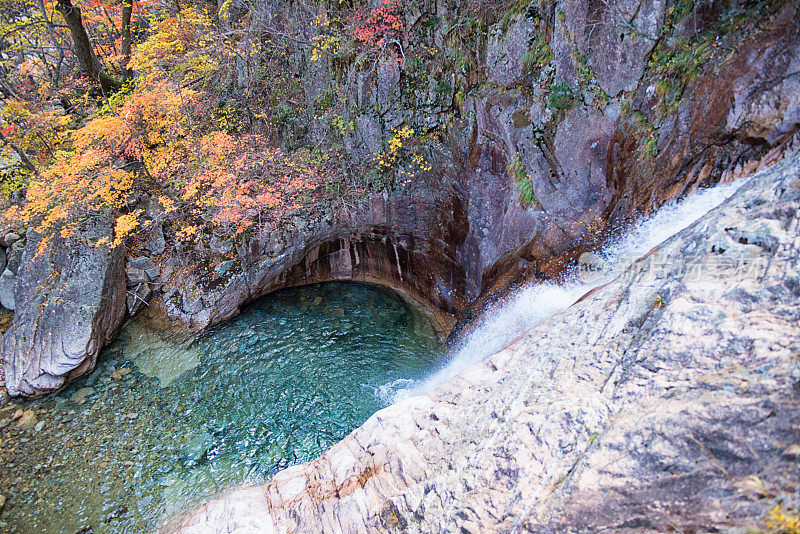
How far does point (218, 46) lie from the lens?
39.1 ft

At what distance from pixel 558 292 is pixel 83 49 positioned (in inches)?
617

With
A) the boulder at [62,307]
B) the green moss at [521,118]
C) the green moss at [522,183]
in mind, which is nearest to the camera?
the green moss at [521,118]

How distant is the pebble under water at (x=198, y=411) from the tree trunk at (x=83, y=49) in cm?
839

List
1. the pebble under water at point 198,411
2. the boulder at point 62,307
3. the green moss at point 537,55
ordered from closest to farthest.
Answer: the pebble under water at point 198,411
the green moss at point 537,55
the boulder at point 62,307

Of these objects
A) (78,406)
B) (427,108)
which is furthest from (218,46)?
(78,406)

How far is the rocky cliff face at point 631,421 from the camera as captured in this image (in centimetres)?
246

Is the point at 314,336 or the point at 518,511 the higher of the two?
the point at 518,511

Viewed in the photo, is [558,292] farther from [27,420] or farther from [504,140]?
[27,420]

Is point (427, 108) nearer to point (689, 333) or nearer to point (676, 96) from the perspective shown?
point (676, 96)

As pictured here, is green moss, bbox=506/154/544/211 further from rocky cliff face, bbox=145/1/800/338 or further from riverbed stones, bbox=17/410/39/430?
riverbed stones, bbox=17/410/39/430

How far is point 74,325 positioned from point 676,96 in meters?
14.0

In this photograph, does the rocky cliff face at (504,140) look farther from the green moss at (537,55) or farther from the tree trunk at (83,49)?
the tree trunk at (83,49)

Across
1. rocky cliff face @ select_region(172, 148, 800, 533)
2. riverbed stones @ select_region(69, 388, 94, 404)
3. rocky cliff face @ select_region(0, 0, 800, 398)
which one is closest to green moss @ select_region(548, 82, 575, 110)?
rocky cliff face @ select_region(0, 0, 800, 398)

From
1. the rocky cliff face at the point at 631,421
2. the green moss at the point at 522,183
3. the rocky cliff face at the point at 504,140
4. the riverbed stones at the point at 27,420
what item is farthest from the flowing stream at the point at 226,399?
the rocky cliff face at the point at 631,421
